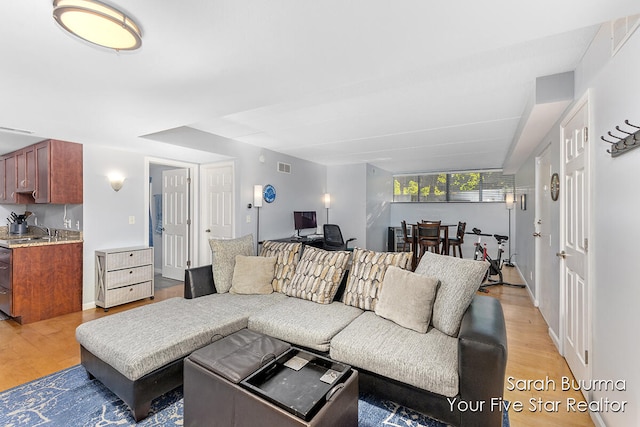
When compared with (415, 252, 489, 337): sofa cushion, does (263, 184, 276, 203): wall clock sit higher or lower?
higher

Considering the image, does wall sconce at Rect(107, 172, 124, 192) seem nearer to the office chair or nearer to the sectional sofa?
the sectional sofa

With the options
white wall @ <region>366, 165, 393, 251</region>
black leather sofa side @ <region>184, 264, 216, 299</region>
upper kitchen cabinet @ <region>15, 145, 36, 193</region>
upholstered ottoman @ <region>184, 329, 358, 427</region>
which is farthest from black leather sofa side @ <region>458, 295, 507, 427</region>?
upper kitchen cabinet @ <region>15, 145, 36, 193</region>

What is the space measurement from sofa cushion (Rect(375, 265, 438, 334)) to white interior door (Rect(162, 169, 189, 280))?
12.9 feet

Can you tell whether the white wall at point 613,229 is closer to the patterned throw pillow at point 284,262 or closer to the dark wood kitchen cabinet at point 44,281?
the patterned throw pillow at point 284,262

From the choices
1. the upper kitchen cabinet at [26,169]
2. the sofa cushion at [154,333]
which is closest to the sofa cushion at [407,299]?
the sofa cushion at [154,333]

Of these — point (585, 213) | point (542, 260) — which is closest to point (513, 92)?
point (585, 213)

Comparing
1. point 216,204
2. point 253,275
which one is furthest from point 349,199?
point 253,275

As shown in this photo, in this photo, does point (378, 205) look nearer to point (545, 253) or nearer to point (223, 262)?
point (545, 253)

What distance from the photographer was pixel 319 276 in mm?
2641

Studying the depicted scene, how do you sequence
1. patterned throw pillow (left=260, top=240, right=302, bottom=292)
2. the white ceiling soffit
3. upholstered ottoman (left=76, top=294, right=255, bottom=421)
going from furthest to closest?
1. patterned throw pillow (left=260, top=240, right=302, bottom=292)
2. the white ceiling soffit
3. upholstered ottoman (left=76, top=294, right=255, bottom=421)

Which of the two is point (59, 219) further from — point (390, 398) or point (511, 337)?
point (511, 337)

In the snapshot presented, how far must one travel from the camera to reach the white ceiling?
1325 millimetres

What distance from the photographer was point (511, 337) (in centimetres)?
284

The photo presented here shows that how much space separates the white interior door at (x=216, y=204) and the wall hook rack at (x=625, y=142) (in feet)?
13.8
